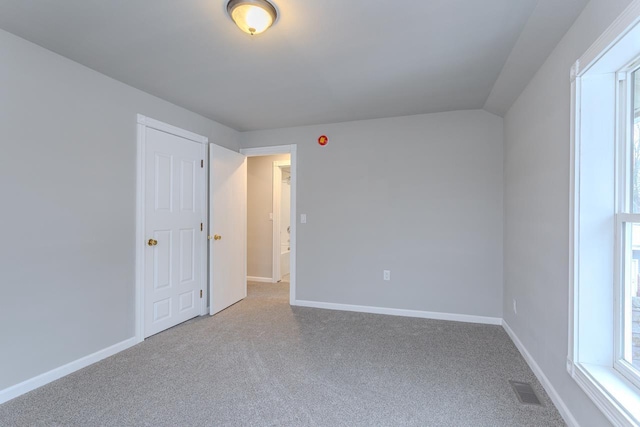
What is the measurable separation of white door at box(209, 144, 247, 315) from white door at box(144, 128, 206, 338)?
0.13 m

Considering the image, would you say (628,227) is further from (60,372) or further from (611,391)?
(60,372)

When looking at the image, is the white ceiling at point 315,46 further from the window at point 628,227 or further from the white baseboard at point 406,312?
the white baseboard at point 406,312

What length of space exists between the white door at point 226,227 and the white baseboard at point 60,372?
3.49ft

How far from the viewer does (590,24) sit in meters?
1.54

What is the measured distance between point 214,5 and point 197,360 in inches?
98.7

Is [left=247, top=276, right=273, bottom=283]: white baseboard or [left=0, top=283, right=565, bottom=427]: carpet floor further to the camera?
[left=247, top=276, right=273, bottom=283]: white baseboard

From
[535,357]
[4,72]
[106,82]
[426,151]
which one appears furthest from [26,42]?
[535,357]

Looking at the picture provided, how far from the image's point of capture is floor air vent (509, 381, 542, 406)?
196cm

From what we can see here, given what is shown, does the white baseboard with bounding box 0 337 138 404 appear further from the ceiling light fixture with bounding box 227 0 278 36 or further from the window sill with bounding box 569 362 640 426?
the window sill with bounding box 569 362 640 426

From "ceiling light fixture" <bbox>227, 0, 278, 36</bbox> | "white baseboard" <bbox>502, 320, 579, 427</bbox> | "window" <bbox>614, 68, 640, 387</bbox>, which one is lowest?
"white baseboard" <bbox>502, 320, 579, 427</bbox>

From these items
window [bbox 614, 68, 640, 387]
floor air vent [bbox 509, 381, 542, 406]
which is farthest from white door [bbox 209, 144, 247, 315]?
window [bbox 614, 68, 640, 387]

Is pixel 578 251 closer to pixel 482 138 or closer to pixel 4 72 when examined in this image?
pixel 482 138

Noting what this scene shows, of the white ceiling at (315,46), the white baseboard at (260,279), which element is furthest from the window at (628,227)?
the white baseboard at (260,279)

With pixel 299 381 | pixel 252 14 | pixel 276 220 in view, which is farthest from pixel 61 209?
pixel 276 220
